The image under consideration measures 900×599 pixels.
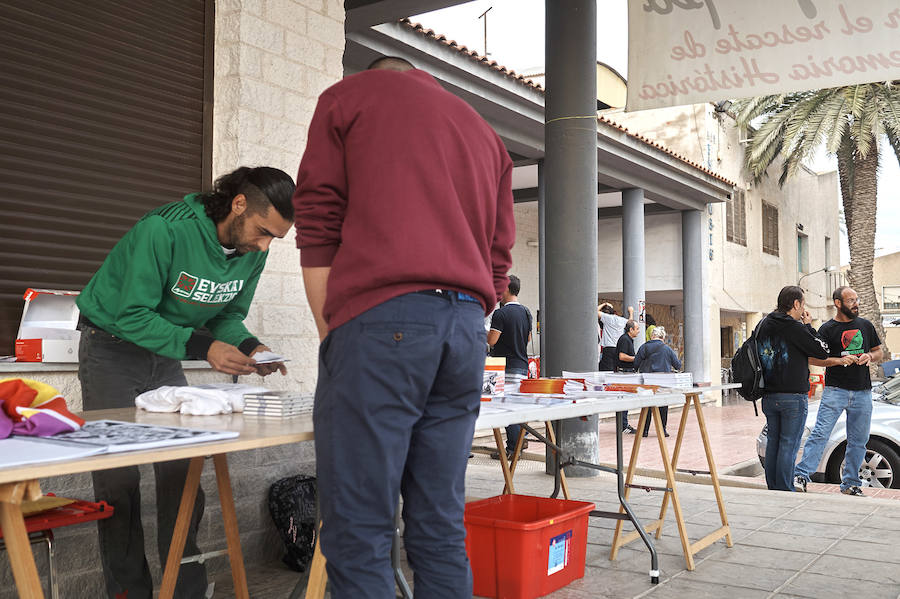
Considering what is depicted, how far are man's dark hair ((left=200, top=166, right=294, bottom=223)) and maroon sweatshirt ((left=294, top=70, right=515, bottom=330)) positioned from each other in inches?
35.5

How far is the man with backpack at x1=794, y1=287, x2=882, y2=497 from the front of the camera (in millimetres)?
7516

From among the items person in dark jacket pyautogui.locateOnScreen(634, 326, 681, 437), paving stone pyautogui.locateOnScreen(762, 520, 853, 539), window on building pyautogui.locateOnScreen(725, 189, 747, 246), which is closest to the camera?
paving stone pyautogui.locateOnScreen(762, 520, 853, 539)

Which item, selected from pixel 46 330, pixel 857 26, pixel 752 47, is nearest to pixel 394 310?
pixel 46 330

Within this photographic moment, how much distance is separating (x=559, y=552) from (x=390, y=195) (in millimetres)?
2574

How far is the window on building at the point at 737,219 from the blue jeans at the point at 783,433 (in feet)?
46.7

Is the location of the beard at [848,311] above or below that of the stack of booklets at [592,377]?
above

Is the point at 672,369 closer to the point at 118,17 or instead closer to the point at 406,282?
the point at 118,17

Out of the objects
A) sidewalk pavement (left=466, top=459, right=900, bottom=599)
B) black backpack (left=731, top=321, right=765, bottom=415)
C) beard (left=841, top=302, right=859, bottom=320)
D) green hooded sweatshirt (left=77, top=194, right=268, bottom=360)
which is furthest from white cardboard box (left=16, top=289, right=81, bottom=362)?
beard (left=841, top=302, right=859, bottom=320)

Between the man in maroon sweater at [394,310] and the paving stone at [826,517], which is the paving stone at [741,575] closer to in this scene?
the paving stone at [826,517]

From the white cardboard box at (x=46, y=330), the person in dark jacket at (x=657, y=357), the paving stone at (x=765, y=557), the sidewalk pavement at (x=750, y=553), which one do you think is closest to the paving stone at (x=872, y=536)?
the sidewalk pavement at (x=750, y=553)

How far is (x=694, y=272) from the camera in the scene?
1866cm

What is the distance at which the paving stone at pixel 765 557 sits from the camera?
15.1 feet

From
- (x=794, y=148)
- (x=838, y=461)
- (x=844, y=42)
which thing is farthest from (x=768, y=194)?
(x=844, y=42)

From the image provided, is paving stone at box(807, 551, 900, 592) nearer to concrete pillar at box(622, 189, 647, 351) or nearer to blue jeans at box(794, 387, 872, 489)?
blue jeans at box(794, 387, 872, 489)
